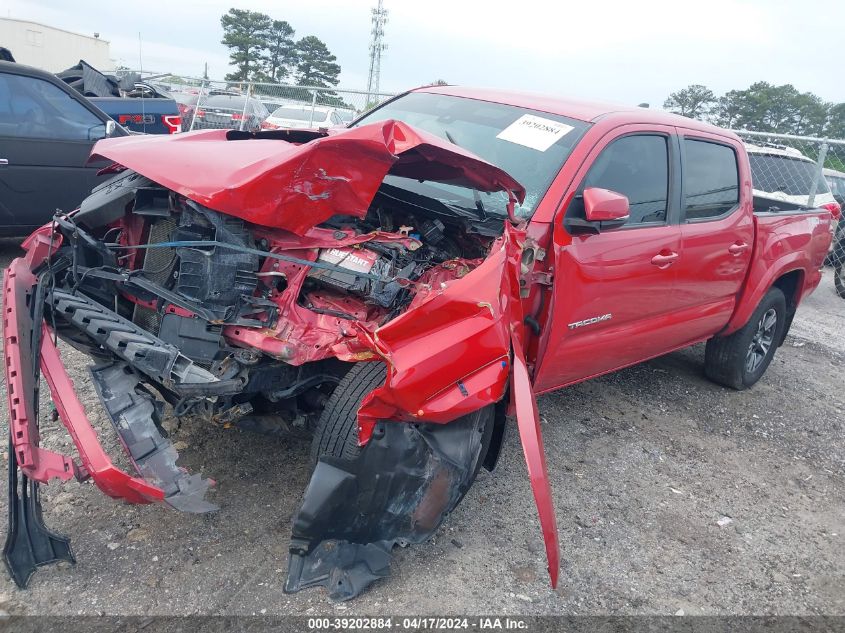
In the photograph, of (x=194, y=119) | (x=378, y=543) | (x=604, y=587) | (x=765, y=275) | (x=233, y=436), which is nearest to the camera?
(x=378, y=543)

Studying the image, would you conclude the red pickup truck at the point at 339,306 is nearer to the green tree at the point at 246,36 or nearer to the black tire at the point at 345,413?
the black tire at the point at 345,413

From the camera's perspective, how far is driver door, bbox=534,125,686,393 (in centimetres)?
313

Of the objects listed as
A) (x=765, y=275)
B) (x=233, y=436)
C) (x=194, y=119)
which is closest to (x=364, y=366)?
(x=233, y=436)

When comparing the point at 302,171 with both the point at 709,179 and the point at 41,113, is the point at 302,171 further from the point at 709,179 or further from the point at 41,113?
the point at 41,113

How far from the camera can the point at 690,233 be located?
12.5 ft

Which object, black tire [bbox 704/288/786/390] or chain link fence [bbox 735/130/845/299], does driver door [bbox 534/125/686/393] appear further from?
chain link fence [bbox 735/130/845/299]

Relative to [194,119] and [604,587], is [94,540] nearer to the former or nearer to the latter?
[604,587]

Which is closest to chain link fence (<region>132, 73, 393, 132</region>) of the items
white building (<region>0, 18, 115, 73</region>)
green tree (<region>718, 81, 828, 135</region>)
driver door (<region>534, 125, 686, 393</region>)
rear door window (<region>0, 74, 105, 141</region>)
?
rear door window (<region>0, 74, 105, 141</region>)

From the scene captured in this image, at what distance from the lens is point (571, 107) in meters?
3.62

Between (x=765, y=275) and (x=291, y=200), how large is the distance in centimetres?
358

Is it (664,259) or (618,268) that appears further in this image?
(664,259)

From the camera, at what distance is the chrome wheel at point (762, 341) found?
5.09m

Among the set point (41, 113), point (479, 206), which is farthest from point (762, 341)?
point (41, 113)

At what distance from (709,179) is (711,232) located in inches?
14.4
